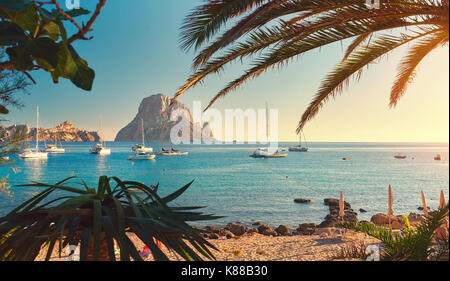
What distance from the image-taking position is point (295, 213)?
1584 cm

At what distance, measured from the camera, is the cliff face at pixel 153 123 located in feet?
271

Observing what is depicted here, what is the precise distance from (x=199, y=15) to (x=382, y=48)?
8.97ft

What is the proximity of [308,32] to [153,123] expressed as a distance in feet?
297

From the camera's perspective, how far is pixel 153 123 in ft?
295

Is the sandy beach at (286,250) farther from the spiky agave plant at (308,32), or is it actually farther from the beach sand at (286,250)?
the spiky agave plant at (308,32)

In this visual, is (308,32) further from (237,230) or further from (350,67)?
(237,230)

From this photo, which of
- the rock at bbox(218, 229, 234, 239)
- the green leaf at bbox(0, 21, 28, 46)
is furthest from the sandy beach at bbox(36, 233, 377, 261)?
the green leaf at bbox(0, 21, 28, 46)

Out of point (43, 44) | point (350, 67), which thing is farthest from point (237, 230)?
point (43, 44)

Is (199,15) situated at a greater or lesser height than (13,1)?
greater

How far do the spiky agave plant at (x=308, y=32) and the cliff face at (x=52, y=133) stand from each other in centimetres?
286

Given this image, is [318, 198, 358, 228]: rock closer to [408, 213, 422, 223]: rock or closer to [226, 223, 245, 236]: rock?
[408, 213, 422, 223]: rock
